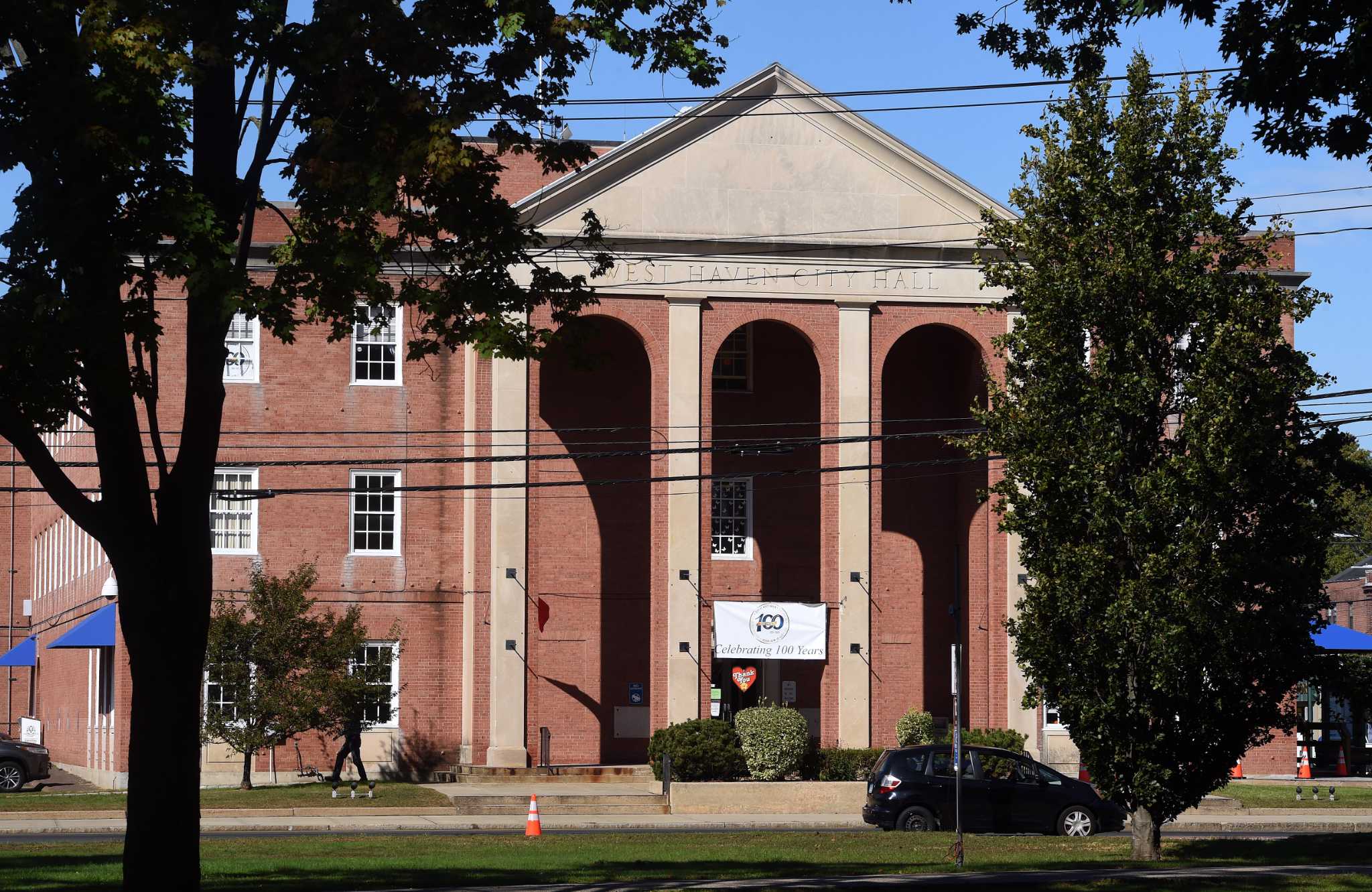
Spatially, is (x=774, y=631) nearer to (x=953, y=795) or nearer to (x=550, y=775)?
(x=550, y=775)

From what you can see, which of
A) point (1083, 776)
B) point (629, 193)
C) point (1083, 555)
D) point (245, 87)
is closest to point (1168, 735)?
point (1083, 555)

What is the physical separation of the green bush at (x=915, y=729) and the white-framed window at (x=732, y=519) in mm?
5669

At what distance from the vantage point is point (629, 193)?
1543 inches

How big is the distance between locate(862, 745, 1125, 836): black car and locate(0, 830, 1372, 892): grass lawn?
1226 millimetres

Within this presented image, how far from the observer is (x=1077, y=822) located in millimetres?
28484

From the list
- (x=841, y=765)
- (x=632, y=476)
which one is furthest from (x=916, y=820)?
(x=632, y=476)

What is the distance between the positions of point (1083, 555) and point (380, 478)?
23056 mm

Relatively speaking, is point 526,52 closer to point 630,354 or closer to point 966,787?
point 966,787

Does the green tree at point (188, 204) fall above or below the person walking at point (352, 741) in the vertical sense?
above

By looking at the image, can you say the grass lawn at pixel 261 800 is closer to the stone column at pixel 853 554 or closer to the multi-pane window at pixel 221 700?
the multi-pane window at pixel 221 700

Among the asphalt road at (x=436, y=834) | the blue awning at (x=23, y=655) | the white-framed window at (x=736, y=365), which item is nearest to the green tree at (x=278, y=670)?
the asphalt road at (x=436, y=834)

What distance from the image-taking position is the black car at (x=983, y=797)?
91.9 ft

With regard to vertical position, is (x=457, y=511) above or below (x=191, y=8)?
below

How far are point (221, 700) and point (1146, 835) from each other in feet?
75.2
